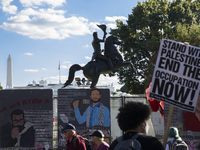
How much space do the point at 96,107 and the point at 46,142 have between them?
75.2 inches

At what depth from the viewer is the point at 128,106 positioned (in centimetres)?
292

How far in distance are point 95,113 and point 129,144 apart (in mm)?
6505

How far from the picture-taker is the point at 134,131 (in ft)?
9.00

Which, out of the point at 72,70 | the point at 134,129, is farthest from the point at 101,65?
the point at 134,129

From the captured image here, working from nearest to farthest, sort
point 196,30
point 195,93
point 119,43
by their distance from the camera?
point 195,93
point 119,43
point 196,30

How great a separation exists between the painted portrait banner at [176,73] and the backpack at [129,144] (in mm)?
1134

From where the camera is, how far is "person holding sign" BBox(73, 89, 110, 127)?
29.6 ft

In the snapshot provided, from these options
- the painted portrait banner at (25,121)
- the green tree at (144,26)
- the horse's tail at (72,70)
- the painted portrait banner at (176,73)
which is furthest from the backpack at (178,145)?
the green tree at (144,26)

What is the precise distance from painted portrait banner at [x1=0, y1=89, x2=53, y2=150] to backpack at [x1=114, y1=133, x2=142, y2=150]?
6.49 metres

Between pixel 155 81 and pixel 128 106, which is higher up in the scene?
pixel 155 81

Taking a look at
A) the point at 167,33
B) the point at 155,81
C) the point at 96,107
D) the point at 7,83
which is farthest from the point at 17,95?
the point at 7,83

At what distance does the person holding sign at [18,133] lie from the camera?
28.9 ft

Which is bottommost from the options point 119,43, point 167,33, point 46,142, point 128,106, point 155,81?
point 46,142

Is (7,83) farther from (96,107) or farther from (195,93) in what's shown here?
(195,93)
